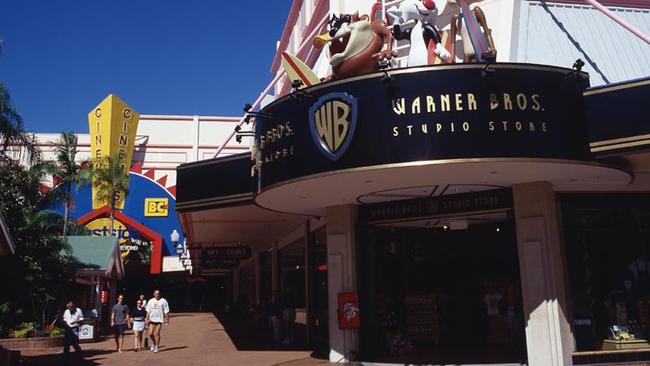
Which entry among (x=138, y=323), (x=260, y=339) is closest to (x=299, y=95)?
(x=138, y=323)

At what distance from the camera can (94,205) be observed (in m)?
48.4

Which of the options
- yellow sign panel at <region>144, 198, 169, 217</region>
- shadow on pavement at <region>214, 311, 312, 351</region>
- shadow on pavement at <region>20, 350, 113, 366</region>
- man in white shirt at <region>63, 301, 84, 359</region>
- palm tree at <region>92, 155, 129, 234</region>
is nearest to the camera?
man in white shirt at <region>63, 301, 84, 359</region>

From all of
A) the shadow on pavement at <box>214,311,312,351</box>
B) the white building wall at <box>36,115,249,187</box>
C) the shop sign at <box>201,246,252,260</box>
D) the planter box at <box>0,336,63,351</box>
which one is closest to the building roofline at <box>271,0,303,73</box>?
the shop sign at <box>201,246,252,260</box>

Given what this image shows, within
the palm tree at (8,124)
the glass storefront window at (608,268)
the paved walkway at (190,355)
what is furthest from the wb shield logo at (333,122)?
the palm tree at (8,124)

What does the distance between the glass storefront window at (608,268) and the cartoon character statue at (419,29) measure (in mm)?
4730

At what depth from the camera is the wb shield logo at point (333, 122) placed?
11.8 meters

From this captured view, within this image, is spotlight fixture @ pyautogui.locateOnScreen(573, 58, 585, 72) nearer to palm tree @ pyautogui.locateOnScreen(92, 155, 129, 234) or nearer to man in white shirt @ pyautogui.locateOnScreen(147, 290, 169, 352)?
man in white shirt @ pyautogui.locateOnScreen(147, 290, 169, 352)

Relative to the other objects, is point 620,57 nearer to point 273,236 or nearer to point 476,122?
point 476,122

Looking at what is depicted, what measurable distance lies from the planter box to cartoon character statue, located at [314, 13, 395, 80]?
15.2 metres

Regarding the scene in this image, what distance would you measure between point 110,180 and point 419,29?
33.4 metres

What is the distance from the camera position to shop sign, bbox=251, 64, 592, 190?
1120cm

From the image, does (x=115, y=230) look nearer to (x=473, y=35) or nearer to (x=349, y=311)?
(x=349, y=311)

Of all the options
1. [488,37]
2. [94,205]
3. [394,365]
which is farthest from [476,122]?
[94,205]

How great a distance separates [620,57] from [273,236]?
16.3 metres
